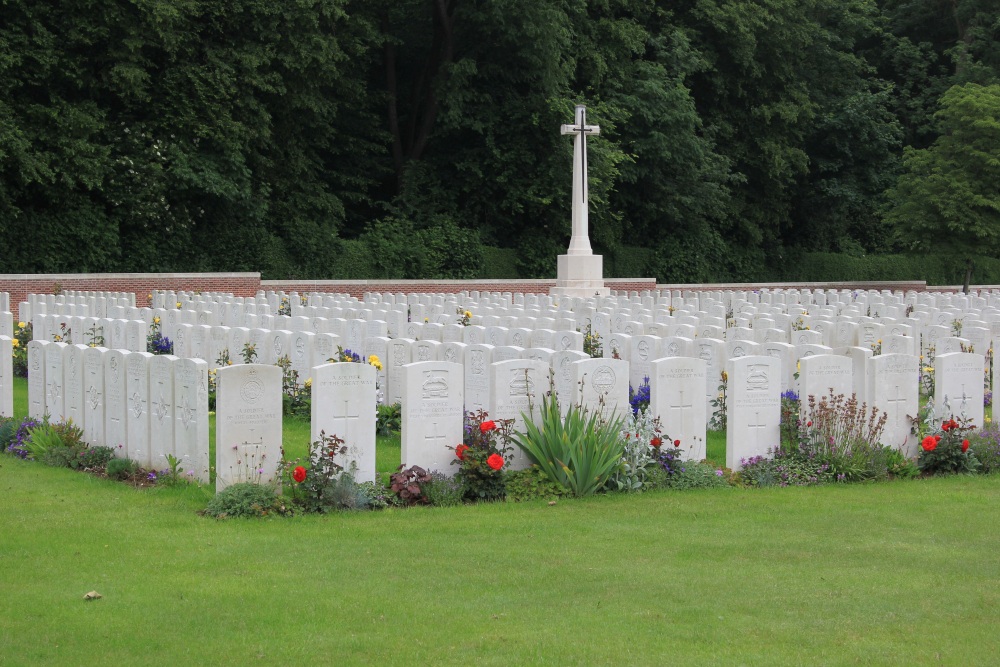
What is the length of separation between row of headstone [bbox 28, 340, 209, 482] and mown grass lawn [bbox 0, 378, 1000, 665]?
1.43 feet

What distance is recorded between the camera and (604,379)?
8938 mm

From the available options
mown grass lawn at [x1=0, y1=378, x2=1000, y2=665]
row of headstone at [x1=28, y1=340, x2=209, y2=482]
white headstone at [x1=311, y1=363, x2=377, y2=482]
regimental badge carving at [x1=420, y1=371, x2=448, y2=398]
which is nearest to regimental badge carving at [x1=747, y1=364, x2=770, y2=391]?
mown grass lawn at [x1=0, y1=378, x2=1000, y2=665]

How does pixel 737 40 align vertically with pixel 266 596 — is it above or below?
above

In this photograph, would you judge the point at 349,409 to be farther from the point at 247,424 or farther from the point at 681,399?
the point at 681,399

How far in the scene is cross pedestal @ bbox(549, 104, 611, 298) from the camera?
2831 cm

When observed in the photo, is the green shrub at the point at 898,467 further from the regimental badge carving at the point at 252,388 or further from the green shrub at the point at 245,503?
the regimental badge carving at the point at 252,388

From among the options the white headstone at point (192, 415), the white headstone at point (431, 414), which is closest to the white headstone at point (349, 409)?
the white headstone at point (431, 414)

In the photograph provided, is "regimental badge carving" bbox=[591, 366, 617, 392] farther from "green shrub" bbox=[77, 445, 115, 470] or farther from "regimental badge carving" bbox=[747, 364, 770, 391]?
"green shrub" bbox=[77, 445, 115, 470]

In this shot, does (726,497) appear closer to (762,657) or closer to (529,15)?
(762,657)

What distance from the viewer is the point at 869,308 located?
21.4 meters

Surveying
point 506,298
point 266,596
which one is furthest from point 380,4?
point 266,596

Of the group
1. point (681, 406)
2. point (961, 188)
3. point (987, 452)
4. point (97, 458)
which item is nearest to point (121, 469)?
point (97, 458)

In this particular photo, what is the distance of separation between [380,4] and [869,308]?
68.6ft

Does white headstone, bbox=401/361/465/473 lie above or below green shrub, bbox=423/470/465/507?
above
